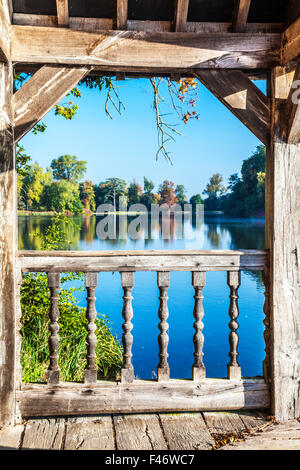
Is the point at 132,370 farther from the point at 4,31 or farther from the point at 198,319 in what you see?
the point at 4,31

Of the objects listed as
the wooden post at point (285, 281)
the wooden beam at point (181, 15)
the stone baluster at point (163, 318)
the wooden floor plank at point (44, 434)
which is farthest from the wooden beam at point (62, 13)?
the wooden floor plank at point (44, 434)

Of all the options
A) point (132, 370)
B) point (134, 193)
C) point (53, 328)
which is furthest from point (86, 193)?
point (132, 370)

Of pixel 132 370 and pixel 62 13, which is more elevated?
pixel 62 13

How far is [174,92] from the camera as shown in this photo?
4488 millimetres

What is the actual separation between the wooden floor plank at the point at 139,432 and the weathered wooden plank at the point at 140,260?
2.73ft

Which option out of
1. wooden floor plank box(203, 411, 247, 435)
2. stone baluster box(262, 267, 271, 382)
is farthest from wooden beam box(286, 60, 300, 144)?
wooden floor plank box(203, 411, 247, 435)

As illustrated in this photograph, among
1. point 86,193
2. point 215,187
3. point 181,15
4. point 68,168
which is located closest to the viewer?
point 181,15

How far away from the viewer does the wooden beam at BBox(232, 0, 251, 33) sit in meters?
2.19

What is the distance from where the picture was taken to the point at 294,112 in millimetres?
2176

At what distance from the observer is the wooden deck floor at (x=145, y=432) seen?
2.03 meters

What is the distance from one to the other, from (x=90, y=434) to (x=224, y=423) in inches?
28.6
